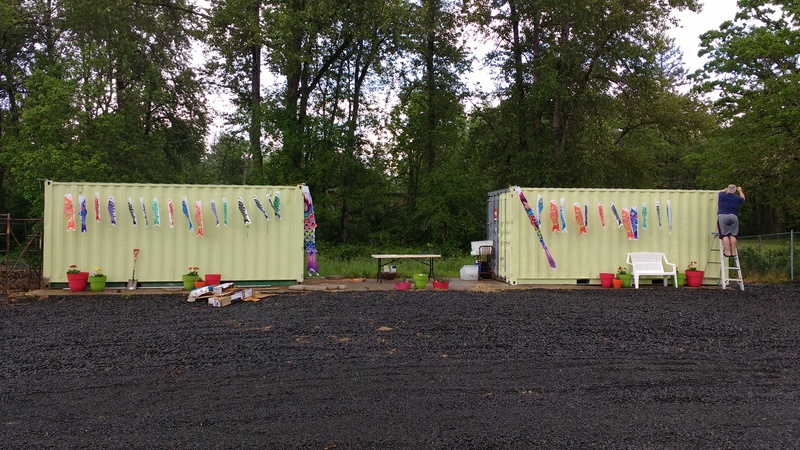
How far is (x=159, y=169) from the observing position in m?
21.7

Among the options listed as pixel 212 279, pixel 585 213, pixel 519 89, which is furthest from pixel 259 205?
pixel 519 89

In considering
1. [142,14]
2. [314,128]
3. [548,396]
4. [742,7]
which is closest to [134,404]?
[548,396]

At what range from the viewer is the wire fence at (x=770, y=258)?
13078mm

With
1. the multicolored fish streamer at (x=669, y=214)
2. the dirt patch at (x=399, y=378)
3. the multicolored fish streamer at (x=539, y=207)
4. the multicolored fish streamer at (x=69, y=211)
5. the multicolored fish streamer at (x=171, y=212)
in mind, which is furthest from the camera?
the multicolored fish streamer at (x=669, y=214)

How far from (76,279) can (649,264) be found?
1173 cm

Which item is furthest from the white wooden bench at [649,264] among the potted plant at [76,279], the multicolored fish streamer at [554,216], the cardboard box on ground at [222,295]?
the potted plant at [76,279]

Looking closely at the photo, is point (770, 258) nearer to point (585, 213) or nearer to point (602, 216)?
point (602, 216)

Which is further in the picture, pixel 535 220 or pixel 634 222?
pixel 634 222

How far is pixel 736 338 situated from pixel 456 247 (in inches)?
610

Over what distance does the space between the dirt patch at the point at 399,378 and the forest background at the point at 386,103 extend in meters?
11.6

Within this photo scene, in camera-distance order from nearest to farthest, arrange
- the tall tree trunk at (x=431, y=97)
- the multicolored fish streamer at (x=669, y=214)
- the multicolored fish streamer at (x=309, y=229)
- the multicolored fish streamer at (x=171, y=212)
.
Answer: the multicolored fish streamer at (x=171, y=212) < the multicolored fish streamer at (x=309, y=229) < the multicolored fish streamer at (x=669, y=214) < the tall tree trunk at (x=431, y=97)

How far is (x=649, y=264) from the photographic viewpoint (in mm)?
11406

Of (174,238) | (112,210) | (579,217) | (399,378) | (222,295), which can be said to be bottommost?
(399,378)

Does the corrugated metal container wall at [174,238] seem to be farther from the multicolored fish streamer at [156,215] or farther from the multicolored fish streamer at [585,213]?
the multicolored fish streamer at [585,213]
